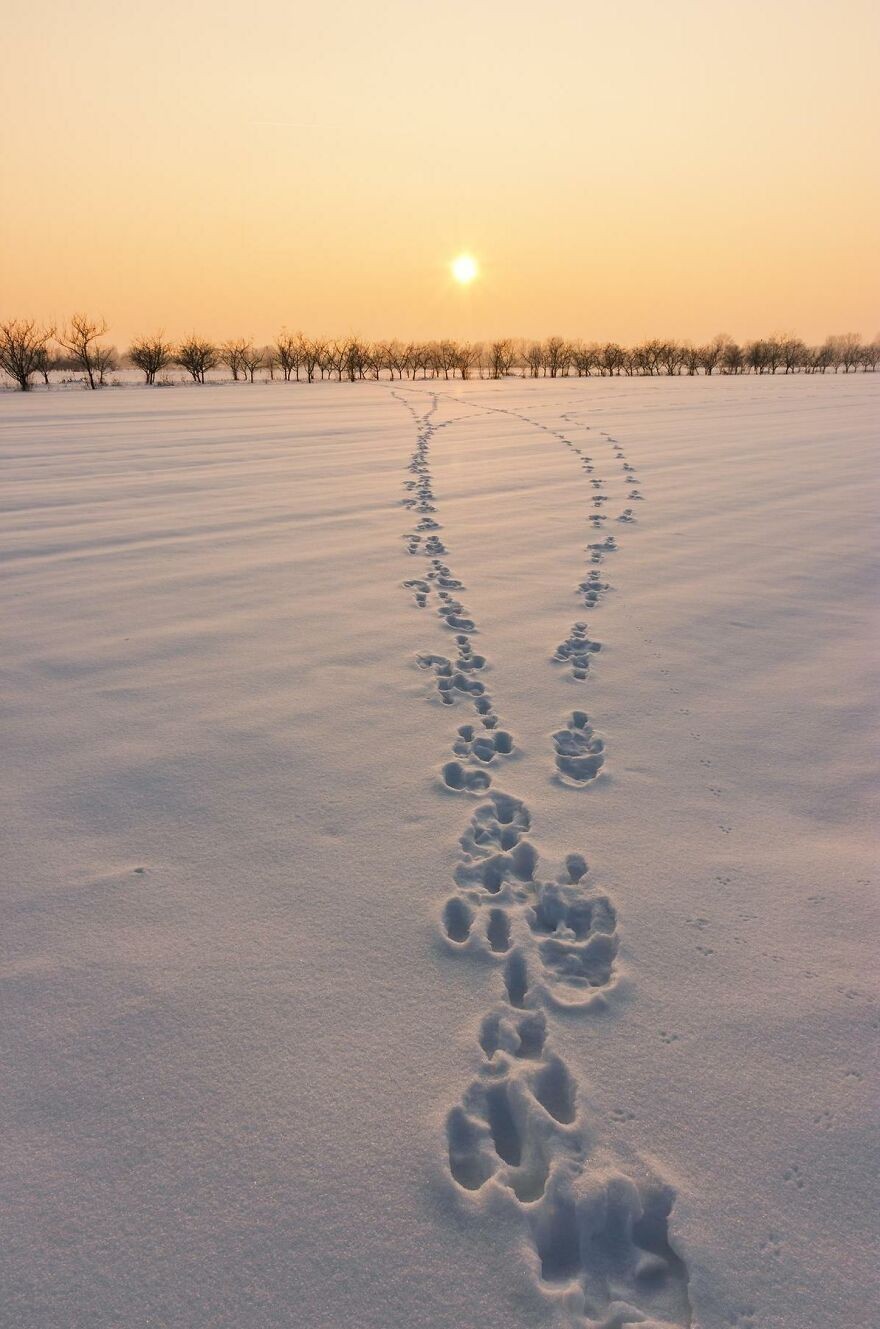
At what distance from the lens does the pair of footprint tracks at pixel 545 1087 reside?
→ 144 centimetres

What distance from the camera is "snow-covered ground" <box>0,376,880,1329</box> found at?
4.78 feet

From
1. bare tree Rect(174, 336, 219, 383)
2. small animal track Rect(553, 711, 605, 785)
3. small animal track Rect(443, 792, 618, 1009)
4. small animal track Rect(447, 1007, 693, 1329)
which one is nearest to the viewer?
small animal track Rect(447, 1007, 693, 1329)

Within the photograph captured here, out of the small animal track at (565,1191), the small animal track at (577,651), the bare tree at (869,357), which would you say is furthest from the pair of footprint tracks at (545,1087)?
the bare tree at (869,357)

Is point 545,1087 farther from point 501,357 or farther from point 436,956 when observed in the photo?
point 501,357

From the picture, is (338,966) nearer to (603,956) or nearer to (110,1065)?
(110,1065)

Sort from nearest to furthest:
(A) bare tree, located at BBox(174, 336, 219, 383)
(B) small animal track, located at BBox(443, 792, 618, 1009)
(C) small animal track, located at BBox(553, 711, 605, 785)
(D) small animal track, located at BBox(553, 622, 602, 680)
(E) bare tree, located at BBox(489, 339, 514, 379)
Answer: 1. (B) small animal track, located at BBox(443, 792, 618, 1009)
2. (C) small animal track, located at BBox(553, 711, 605, 785)
3. (D) small animal track, located at BBox(553, 622, 602, 680)
4. (A) bare tree, located at BBox(174, 336, 219, 383)
5. (E) bare tree, located at BBox(489, 339, 514, 379)

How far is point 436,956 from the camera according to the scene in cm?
214

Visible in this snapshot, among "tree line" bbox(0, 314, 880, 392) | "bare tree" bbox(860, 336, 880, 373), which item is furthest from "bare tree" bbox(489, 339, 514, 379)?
"bare tree" bbox(860, 336, 880, 373)

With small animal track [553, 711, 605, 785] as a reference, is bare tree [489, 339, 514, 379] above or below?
above

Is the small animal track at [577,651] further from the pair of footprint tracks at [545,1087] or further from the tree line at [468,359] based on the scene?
the tree line at [468,359]

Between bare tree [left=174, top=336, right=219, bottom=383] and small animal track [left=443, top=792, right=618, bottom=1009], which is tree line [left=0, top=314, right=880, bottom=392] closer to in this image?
bare tree [left=174, top=336, right=219, bottom=383]

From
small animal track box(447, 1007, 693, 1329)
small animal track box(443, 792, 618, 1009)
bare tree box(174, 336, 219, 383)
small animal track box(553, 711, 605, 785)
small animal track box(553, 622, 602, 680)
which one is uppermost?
bare tree box(174, 336, 219, 383)

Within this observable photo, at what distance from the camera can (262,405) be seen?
22.4 metres

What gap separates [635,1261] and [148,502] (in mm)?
7978
